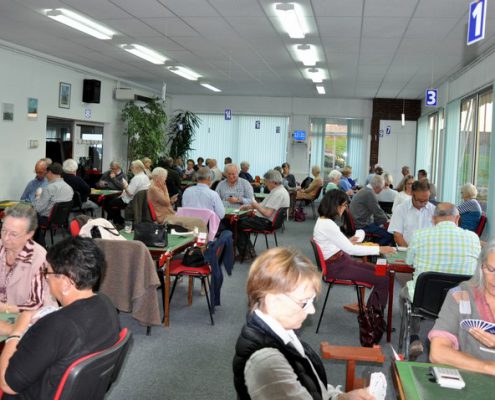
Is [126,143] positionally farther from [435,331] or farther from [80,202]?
[435,331]

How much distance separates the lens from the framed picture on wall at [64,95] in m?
13.2

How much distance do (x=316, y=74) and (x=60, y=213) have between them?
7506 mm

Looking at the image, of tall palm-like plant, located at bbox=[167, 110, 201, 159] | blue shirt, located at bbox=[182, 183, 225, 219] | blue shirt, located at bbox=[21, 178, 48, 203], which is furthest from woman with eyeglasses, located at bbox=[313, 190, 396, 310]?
tall palm-like plant, located at bbox=[167, 110, 201, 159]

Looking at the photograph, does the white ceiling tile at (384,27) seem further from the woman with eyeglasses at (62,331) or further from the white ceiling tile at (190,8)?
the woman with eyeglasses at (62,331)

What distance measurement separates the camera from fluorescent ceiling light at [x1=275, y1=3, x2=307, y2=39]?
24.7 feet

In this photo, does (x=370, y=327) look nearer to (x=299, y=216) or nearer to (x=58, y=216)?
(x=58, y=216)

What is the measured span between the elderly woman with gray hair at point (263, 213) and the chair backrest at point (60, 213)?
2.49 m

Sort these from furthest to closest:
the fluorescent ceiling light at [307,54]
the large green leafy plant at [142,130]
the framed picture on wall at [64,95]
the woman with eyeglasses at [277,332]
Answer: the large green leafy plant at [142,130], the framed picture on wall at [64,95], the fluorescent ceiling light at [307,54], the woman with eyeglasses at [277,332]

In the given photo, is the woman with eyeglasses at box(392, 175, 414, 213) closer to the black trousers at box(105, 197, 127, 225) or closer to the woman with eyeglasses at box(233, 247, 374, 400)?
the black trousers at box(105, 197, 127, 225)

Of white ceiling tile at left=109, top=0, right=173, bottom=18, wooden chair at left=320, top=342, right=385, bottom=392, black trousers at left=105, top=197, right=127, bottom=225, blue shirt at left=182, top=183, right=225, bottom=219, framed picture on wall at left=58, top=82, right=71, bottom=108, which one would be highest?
white ceiling tile at left=109, top=0, right=173, bottom=18

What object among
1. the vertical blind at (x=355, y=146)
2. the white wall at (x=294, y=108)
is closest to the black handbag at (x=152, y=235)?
the white wall at (x=294, y=108)

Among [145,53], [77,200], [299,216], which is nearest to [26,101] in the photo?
[145,53]

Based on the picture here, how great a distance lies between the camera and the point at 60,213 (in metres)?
8.75

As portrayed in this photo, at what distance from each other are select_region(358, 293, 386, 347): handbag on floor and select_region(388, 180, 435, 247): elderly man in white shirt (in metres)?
1.51
